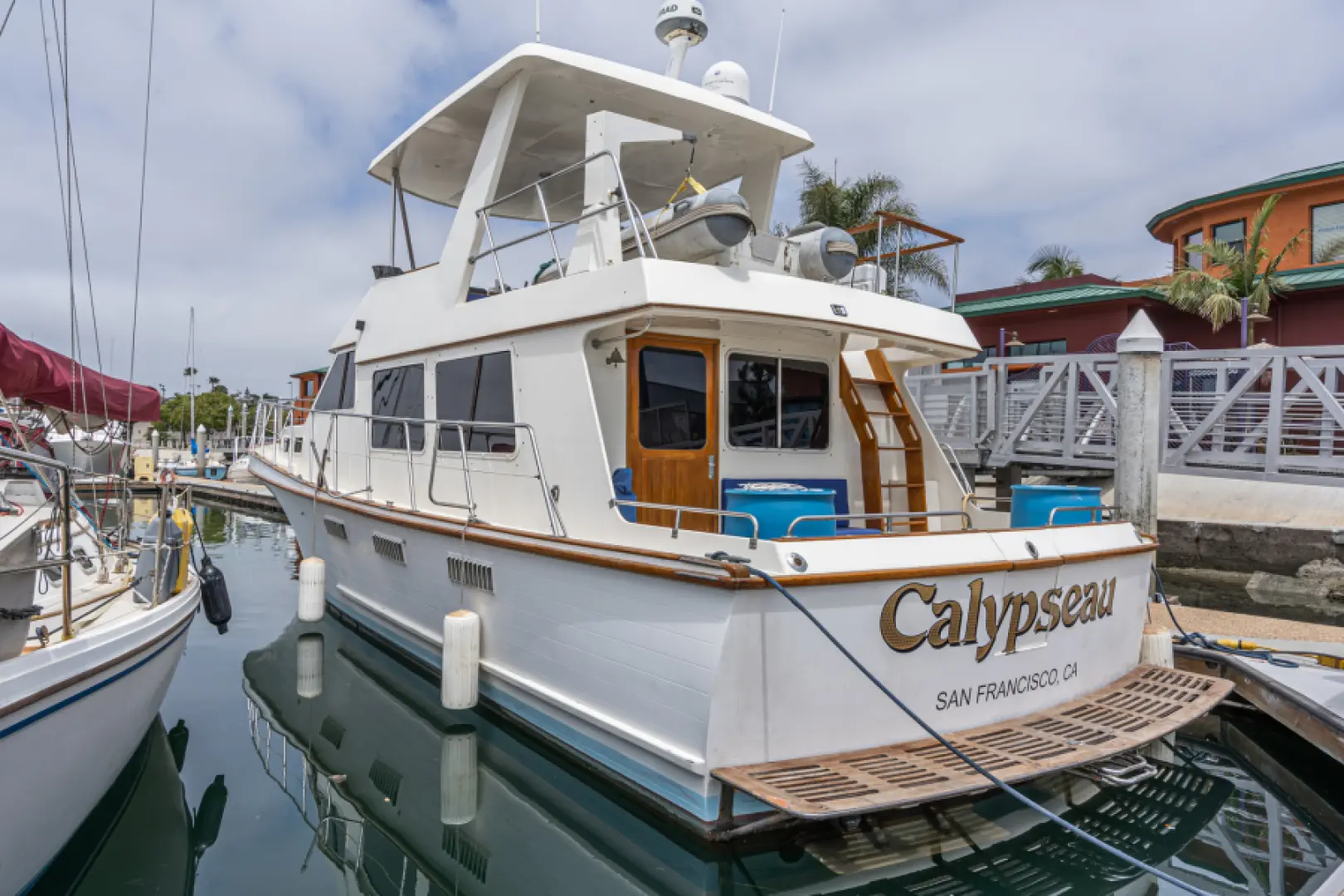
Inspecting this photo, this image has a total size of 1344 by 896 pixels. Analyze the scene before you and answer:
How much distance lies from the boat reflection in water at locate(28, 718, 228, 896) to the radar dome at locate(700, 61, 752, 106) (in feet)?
19.8

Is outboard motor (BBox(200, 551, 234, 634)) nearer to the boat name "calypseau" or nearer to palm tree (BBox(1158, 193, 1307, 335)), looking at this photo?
the boat name "calypseau"

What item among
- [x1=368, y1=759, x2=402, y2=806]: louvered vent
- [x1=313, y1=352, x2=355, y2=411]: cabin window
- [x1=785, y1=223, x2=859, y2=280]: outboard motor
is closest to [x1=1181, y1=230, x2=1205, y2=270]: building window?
[x1=785, y1=223, x2=859, y2=280]: outboard motor

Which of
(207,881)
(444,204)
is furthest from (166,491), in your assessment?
(444,204)

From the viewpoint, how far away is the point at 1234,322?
18047 mm

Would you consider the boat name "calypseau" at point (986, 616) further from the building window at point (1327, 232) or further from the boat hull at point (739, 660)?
the building window at point (1327, 232)

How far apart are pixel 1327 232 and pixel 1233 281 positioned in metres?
3.15

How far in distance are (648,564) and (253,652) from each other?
17.9 ft

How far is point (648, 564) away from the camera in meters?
3.99

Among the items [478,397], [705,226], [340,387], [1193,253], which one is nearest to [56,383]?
[340,387]

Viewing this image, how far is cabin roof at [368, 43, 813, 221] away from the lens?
231 inches

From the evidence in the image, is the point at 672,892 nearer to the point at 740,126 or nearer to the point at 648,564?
the point at 648,564

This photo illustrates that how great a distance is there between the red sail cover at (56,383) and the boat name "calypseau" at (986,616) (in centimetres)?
519

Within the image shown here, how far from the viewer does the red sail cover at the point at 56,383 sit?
614cm

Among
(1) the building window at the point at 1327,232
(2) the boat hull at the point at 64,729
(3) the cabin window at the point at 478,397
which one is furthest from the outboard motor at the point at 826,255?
(1) the building window at the point at 1327,232
